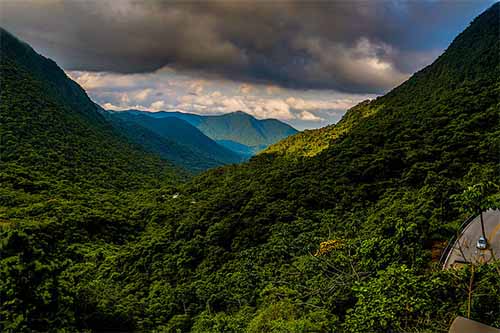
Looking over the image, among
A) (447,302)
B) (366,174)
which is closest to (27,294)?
(447,302)

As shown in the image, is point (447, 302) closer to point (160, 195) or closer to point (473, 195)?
point (473, 195)

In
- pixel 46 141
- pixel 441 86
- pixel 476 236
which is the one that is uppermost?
pixel 441 86

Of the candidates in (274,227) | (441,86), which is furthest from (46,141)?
(441,86)

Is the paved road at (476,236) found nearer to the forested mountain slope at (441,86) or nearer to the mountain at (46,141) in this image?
the forested mountain slope at (441,86)

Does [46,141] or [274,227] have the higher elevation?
[46,141]

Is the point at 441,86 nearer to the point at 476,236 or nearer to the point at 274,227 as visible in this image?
the point at 274,227

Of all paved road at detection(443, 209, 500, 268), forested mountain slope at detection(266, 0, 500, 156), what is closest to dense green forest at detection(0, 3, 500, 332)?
forested mountain slope at detection(266, 0, 500, 156)

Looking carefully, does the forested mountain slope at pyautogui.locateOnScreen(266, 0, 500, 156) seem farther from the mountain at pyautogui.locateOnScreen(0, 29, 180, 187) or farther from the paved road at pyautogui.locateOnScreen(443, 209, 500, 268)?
the mountain at pyautogui.locateOnScreen(0, 29, 180, 187)
